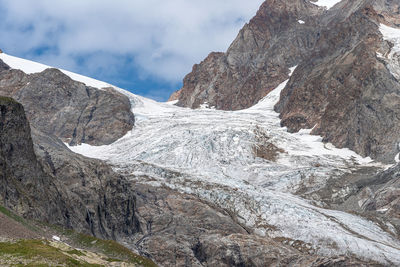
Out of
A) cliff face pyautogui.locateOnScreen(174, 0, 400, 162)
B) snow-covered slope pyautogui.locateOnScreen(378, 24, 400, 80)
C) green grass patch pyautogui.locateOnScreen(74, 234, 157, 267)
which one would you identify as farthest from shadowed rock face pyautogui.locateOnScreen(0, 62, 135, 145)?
green grass patch pyautogui.locateOnScreen(74, 234, 157, 267)

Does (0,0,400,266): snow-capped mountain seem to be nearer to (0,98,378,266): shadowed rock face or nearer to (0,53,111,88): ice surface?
(0,98,378,266): shadowed rock face

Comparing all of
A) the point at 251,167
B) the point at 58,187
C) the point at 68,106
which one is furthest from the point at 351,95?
the point at 58,187

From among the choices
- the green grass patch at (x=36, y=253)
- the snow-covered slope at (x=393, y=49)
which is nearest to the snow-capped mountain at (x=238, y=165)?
the snow-covered slope at (x=393, y=49)

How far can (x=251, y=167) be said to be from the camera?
369 feet

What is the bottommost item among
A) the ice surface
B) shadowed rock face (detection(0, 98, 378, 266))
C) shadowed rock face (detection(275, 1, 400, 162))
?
shadowed rock face (detection(0, 98, 378, 266))

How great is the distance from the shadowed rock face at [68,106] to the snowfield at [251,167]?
601 cm

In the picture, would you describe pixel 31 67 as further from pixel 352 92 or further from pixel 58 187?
pixel 58 187

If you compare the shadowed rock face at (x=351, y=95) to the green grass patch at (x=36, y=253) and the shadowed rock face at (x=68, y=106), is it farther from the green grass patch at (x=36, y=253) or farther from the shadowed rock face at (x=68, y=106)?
the green grass patch at (x=36, y=253)

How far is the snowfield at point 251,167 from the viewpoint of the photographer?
70.5m

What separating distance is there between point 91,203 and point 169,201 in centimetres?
1595

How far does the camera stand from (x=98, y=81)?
19388cm

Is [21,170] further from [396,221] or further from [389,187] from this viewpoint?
[389,187]

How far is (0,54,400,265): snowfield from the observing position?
7050cm

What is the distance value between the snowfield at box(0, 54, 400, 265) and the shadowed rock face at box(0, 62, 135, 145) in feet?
19.7
